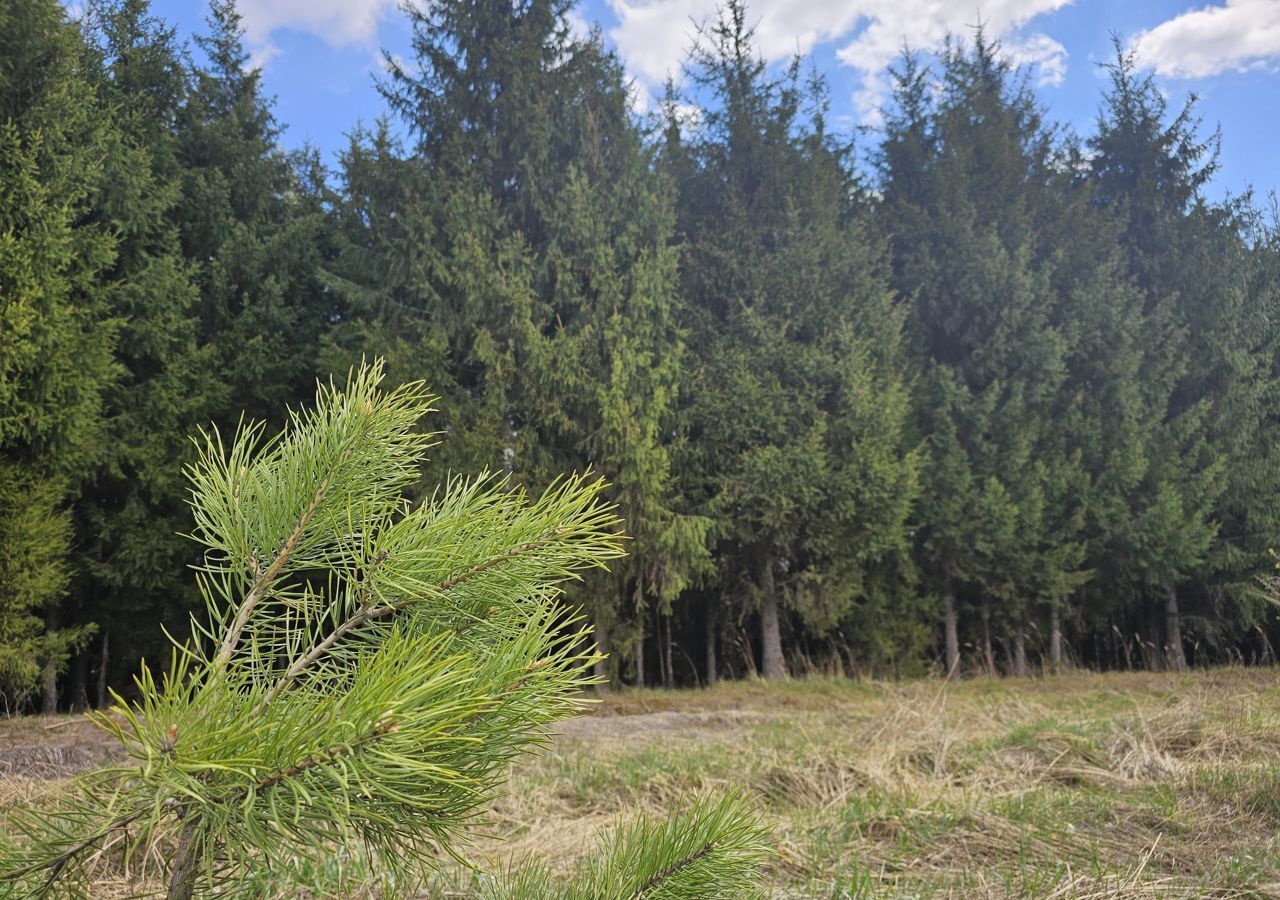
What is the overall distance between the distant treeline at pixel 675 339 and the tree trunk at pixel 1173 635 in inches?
2.1

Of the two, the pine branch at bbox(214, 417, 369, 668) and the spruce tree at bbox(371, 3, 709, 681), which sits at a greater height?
the spruce tree at bbox(371, 3, 709, 681)

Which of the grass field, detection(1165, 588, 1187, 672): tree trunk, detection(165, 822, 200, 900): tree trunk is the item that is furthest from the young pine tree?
detection(1165, 588, 1187, 672): tree trunk

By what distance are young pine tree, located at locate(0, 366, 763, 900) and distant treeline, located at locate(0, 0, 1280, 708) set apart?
7352 millimetres

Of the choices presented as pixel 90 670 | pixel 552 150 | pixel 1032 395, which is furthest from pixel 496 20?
pixel 90 670

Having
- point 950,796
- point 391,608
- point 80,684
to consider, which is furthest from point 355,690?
point 80,684

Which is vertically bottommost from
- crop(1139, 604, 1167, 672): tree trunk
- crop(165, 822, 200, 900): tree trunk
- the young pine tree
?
crop(1139, 604, 1167, 672): tree trunk

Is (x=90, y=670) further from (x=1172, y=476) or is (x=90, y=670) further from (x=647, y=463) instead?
(x=1172, y=476)

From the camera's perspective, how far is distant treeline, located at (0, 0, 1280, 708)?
898 centimetres

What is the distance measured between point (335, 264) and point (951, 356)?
9.15 meters

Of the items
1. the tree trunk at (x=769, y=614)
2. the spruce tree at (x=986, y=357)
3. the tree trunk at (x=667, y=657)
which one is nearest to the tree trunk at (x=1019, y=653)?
the spruce tree at (x=986, y=357)

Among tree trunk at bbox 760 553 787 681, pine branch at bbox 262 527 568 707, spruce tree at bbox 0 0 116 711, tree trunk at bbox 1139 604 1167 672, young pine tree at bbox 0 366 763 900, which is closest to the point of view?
young pine tree at bbox 0 366 763 900

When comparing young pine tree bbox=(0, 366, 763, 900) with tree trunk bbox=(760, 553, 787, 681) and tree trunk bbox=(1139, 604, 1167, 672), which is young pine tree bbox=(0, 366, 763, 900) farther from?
tree trunk bbox=(1139, 604, 1167, 672)

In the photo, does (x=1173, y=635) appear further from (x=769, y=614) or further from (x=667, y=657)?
(x=667, y=657)

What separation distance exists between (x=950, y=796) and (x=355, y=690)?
3.19 metres
